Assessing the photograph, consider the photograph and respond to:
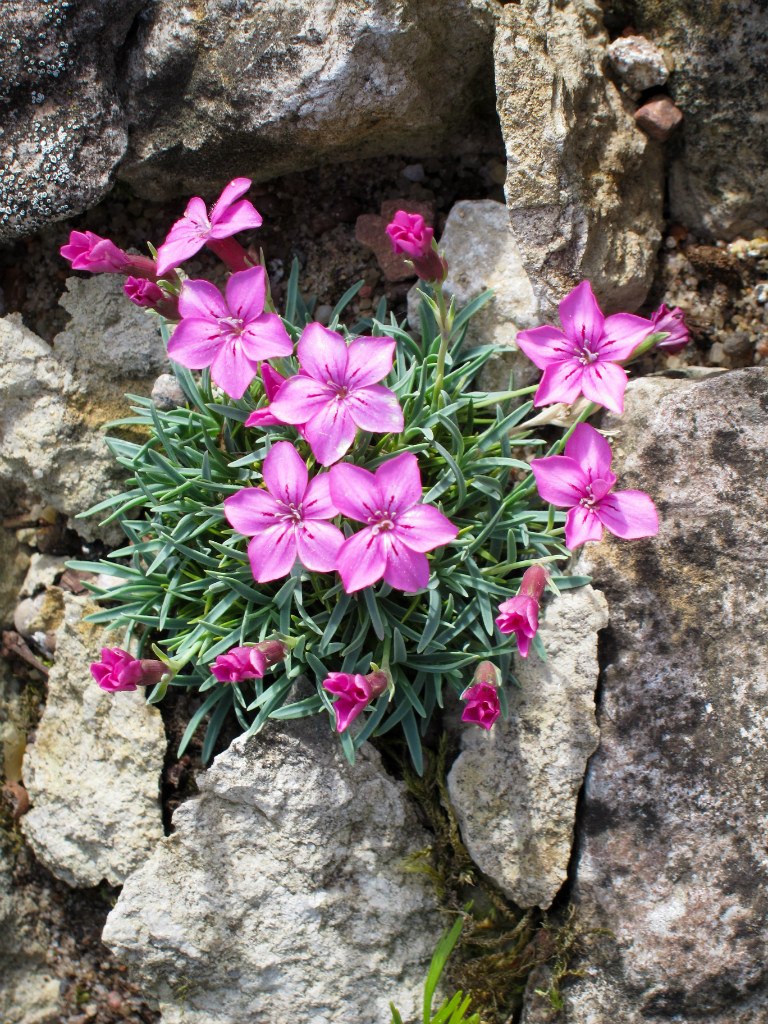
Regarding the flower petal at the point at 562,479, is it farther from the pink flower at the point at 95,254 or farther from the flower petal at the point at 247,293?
the pink flower at the point at 95,254

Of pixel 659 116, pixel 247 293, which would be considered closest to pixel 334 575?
pixel 247 293

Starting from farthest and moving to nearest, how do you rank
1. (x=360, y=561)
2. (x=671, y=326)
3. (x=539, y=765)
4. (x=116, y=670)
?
(x=671, y=326), (x=539, y=765), (x=116, y=670), (x=360, y=561)

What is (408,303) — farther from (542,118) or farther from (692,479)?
(692,479)

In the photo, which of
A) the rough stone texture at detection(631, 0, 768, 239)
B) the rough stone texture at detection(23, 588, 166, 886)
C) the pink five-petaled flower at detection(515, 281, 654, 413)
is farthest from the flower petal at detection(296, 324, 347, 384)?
the rough stone texture at detection(631, 0, 768, 239)

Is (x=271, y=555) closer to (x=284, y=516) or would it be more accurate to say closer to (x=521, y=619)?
(x=284, y=516)

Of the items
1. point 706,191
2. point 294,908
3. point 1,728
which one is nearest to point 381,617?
point 294,908

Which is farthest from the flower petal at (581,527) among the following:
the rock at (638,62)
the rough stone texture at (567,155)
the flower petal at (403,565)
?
the rock at (638,62)

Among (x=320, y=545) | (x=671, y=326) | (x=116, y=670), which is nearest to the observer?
(x=320, y=545)
